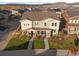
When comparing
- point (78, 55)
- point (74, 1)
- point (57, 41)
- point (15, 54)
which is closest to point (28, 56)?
point (15, 54)

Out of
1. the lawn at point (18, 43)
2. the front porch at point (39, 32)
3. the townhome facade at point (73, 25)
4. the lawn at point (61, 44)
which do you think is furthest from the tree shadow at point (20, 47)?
the townhome facade at point (73, 25)

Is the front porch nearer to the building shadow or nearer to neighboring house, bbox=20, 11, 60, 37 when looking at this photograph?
neighboring house, bbox=20, 11, 60, 37

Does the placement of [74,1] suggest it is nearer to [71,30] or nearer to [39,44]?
[71,30]

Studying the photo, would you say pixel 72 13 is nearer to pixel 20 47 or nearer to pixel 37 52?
pixel 37 52

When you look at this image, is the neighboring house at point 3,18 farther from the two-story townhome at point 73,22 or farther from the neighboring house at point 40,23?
the two-story townhome at point 73,22

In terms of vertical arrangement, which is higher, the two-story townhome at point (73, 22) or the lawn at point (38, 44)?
the two-story townhome at point (73, 22)

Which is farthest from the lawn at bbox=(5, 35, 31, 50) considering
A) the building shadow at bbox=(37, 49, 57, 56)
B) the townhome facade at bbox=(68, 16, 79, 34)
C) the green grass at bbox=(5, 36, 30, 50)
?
the townhome facade at bbox=(68, 16, 79, 34)

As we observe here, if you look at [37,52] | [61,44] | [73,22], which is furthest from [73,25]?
[37,52]
